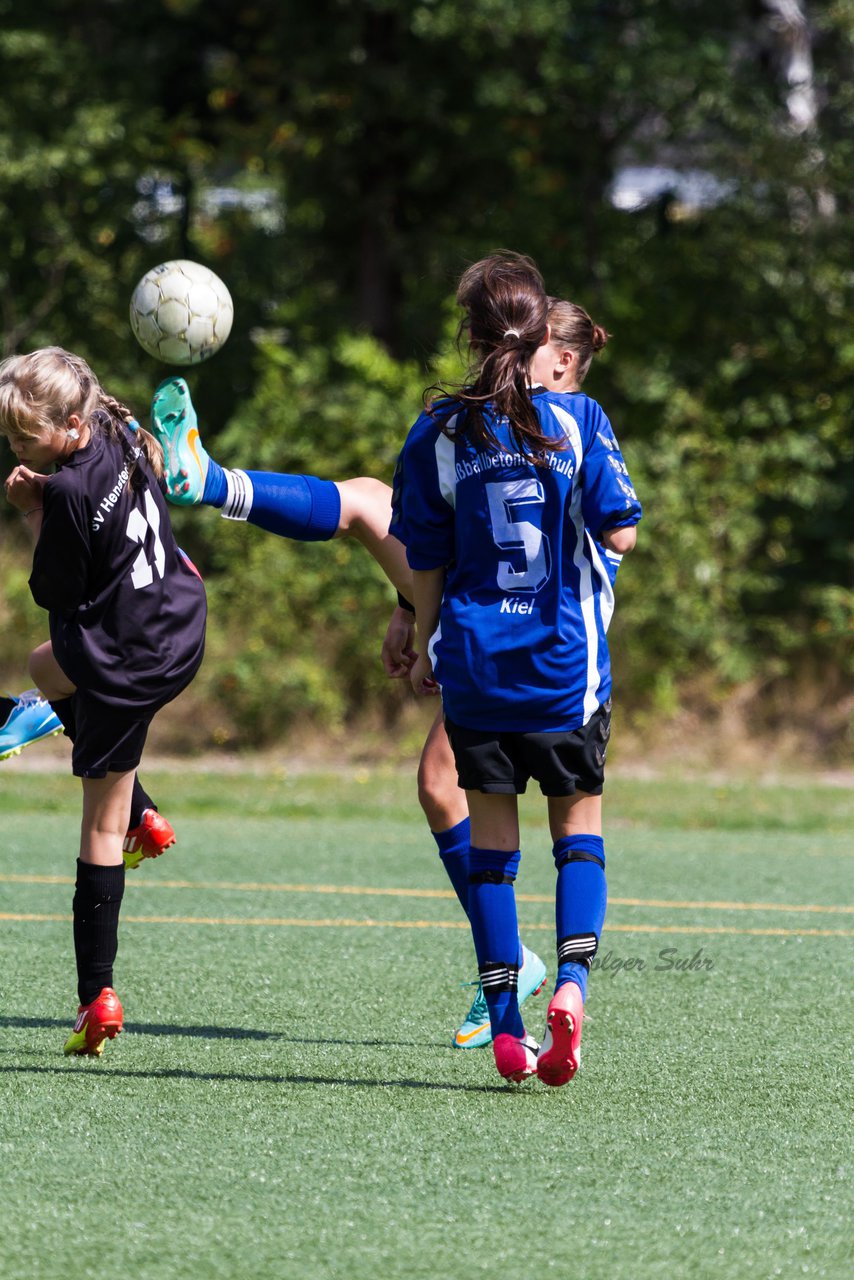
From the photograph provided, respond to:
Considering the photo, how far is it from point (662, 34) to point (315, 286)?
406cm

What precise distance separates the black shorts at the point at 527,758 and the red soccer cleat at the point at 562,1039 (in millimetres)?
455

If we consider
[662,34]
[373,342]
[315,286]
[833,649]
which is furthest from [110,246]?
[833,649]

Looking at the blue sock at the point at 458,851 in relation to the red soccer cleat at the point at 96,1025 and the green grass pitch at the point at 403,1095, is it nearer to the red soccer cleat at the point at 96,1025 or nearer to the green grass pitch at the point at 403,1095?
the green grass pitch at the point at 403,1095

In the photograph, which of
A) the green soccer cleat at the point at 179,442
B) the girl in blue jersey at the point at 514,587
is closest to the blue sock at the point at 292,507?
the green soccer cleat at the point at 179,442

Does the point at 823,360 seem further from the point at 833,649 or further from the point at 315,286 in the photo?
the point at 315,286

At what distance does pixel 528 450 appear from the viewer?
3611 mm

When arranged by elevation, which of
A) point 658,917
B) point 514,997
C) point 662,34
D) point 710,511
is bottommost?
point 658,917

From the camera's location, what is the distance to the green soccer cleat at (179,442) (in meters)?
4.27

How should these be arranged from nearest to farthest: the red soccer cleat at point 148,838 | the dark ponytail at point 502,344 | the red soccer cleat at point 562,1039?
the red soccer cleat at point 562,1039 < the dark ponytail at point 502,344 < the red soccer cleat at point 148,838

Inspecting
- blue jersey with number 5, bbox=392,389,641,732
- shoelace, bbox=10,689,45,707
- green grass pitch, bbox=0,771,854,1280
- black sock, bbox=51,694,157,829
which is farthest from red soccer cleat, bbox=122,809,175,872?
blue jersey with number 5, bbox=392,389,641,732

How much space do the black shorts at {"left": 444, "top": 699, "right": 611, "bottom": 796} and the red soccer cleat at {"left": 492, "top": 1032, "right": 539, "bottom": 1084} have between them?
542 millimetres

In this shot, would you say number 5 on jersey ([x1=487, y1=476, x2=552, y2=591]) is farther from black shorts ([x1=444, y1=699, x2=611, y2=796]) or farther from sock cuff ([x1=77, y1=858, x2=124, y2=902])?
sock cuff ([x1=77, y1=858, x2=124, y2=902])

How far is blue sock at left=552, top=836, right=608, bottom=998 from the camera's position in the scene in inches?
146

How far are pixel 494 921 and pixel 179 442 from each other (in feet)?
4.91
